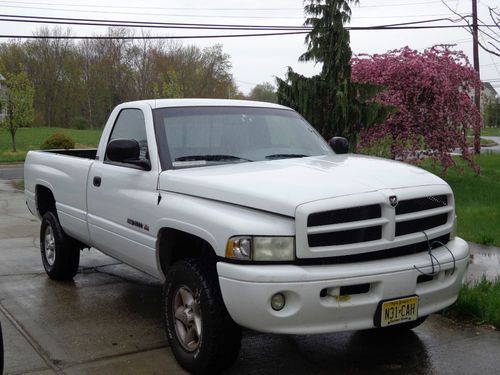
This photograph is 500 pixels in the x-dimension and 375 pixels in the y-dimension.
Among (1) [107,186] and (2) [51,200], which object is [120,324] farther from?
(2) [51,200]

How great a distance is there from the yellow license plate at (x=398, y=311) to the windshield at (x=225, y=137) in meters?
1.56

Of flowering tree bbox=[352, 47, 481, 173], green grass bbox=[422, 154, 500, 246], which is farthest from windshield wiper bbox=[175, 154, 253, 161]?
flowering tree bbox=[352, 47, 481, 173]

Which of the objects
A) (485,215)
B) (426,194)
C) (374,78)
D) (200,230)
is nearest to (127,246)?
(200,230)

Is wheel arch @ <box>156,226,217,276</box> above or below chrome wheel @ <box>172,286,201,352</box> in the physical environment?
above

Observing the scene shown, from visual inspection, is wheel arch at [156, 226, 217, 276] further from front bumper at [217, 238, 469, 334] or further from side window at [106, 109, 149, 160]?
side window at [106, 109, 149, 160]

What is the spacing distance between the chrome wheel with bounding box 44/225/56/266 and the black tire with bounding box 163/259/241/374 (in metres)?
2.89

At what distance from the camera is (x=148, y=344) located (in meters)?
4.63

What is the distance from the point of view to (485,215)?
9711 mm

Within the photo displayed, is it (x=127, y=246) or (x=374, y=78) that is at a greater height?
(x=374, y=78)

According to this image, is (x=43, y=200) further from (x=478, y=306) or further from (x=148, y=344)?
(x=478, y=306)

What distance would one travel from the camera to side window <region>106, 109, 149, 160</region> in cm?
495

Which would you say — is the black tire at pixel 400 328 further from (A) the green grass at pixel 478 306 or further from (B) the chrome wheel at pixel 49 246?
(B) the chrome wheel at pixel 49 246

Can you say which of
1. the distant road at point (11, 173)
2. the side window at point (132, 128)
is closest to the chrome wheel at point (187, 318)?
the side window at point (132, 128)

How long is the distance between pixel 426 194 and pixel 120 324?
2771mm
